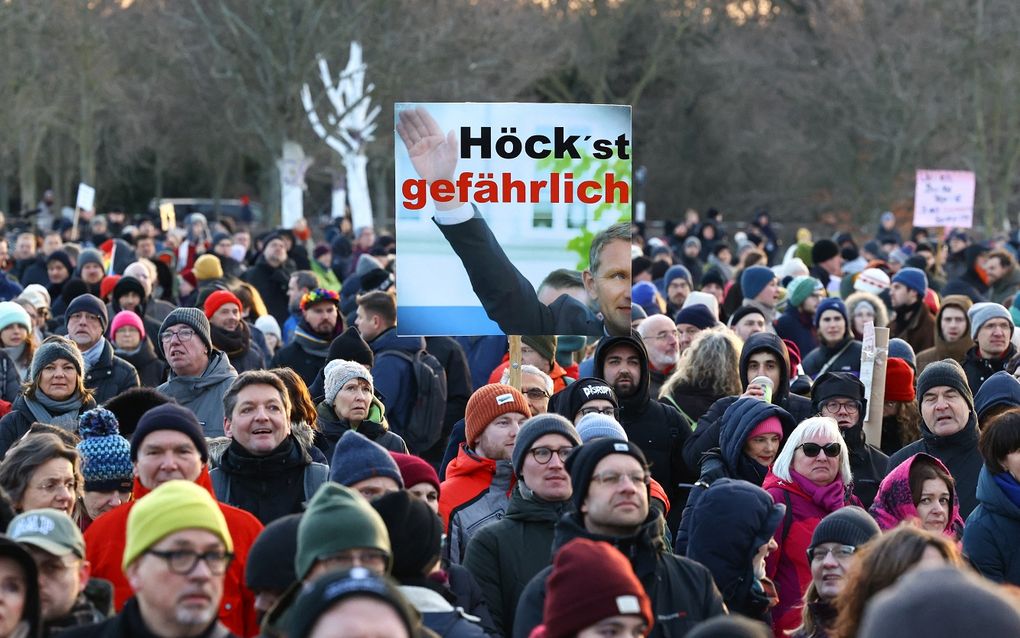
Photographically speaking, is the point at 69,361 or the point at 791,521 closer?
the point at 791,521

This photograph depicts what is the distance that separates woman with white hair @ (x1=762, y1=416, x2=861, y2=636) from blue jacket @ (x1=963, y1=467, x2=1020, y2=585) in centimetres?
55

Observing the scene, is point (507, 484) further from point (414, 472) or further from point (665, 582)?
point (665, 582)

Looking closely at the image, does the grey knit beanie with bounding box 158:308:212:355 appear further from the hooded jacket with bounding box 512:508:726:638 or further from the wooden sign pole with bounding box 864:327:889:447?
the hooded jacket with bounding box 512:508:726:638

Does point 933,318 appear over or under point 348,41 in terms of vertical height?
under

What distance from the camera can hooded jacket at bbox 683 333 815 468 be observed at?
329 inches

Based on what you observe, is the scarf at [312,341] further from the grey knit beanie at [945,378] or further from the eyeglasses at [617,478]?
the eyeglasses at [617,478]

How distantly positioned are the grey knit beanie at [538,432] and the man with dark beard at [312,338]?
4.99 meters

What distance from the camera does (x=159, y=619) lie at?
15.5 ft

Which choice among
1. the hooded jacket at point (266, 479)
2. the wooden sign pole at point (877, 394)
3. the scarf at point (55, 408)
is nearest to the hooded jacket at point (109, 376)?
the scarf at point (55, 408)

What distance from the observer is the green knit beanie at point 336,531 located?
4902mm

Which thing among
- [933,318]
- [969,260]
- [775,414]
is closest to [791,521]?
[775,414]

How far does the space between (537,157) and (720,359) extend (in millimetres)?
1813

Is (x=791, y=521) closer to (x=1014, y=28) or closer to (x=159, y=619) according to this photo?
(x=159, y=619)

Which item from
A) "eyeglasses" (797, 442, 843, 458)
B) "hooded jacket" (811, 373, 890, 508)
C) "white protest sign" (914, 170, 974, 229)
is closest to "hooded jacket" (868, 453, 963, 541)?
"eyeglasses" (797, 442, 843, 458)
